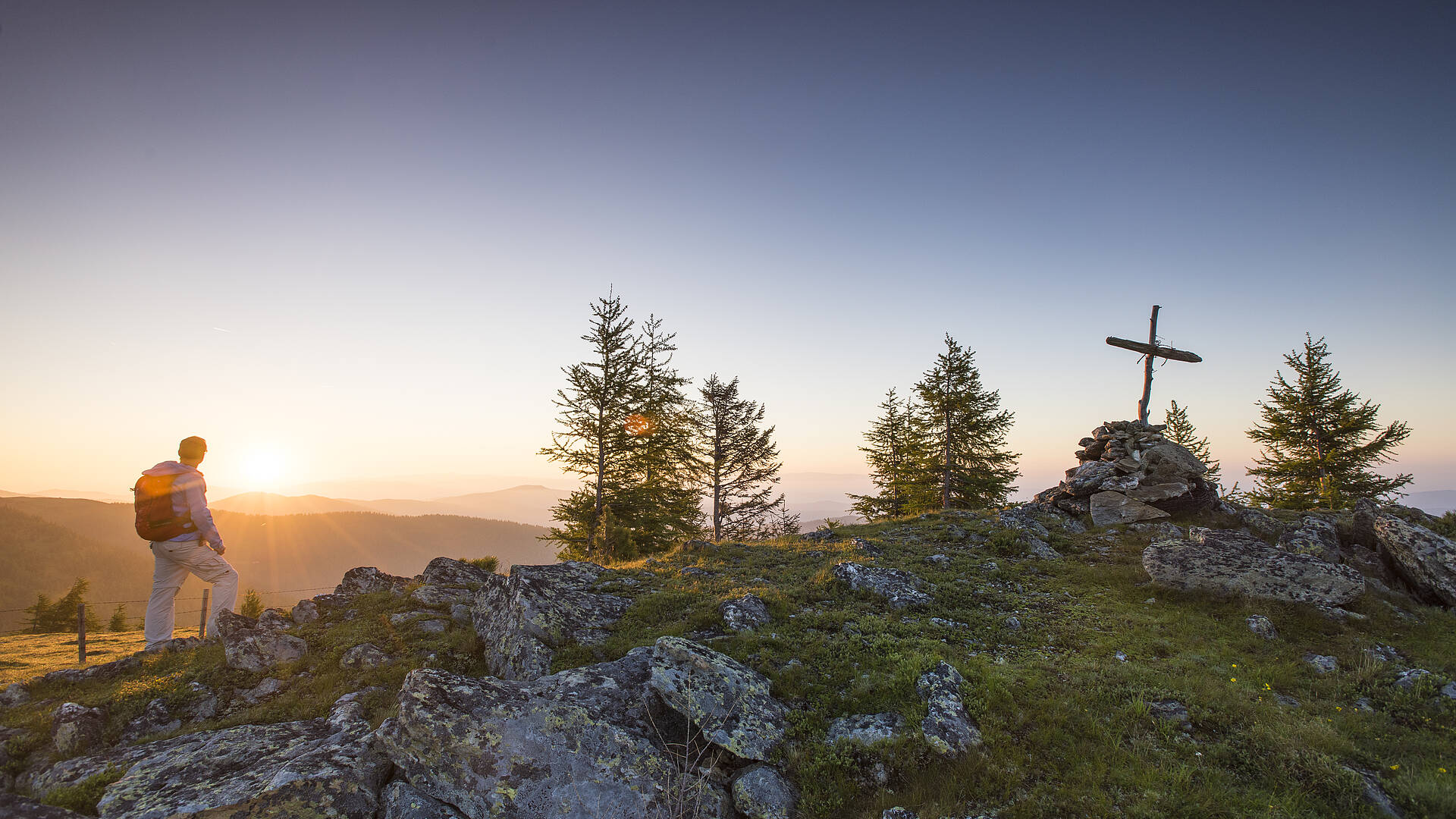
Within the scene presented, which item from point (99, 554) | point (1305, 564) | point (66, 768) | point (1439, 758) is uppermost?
point (1305, 564)

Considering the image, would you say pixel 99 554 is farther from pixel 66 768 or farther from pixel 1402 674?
pixel 1402 674

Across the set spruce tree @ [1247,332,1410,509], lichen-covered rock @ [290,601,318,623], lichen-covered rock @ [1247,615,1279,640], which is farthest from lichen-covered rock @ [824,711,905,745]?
spruce tree @ [1247,332,1410,509]

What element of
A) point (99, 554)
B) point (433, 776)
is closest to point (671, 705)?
point (433, 776)

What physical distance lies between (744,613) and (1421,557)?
13.9 meters

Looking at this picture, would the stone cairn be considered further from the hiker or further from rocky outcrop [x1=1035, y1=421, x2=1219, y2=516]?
the hiker

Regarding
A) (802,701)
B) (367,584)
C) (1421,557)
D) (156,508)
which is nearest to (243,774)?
(156,508)

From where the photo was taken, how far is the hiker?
9.37 meters

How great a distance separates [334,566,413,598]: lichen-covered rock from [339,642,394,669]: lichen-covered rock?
2.91 meters

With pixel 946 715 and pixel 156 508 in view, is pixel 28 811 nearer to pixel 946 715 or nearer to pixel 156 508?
pixel 156 508

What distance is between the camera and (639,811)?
554cm

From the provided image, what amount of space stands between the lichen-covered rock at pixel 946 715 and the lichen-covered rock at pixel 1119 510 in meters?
13.5

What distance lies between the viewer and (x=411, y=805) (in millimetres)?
5414

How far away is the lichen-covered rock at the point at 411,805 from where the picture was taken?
536 cm

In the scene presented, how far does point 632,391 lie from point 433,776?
1911cm
